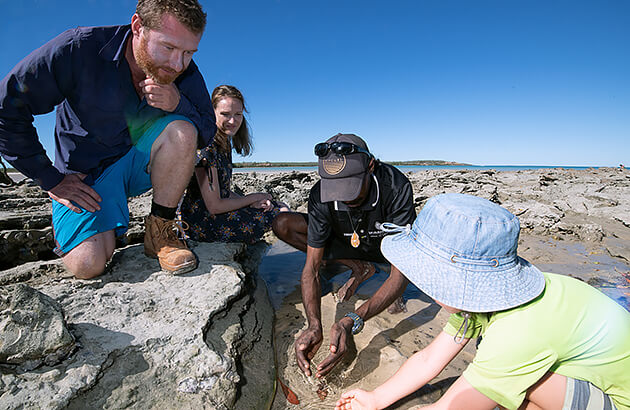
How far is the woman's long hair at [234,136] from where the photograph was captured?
2.74 m

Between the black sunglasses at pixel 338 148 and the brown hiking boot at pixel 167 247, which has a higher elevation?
the black sunglasses at pixel 338 148

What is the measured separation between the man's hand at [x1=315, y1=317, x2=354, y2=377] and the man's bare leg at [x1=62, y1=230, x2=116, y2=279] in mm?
1375

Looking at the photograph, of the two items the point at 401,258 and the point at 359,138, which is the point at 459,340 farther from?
the point at 359,138

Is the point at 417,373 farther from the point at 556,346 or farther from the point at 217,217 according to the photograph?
the point at 217,217

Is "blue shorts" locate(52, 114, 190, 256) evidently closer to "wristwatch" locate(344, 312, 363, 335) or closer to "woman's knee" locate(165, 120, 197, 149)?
A: "woman's knee" locate(165, 120, 197, 149)

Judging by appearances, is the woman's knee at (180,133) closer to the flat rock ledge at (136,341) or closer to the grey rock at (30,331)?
the flat rock ledge at (136,341)

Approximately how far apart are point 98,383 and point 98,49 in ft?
5.50

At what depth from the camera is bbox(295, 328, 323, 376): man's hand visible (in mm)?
1613

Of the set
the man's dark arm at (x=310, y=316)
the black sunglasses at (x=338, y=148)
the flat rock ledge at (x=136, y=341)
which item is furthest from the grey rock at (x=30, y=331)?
the black sunglasses at (x=338, y=148)

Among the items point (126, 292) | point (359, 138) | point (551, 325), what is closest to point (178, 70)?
point (359, 138)

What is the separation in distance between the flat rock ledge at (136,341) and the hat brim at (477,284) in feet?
3.16

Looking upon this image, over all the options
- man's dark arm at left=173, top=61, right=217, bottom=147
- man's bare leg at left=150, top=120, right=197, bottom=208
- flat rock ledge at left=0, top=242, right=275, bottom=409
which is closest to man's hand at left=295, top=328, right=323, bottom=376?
flat rock ledge at left=0, top=242, right=275, bottom=409

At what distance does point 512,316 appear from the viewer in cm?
98

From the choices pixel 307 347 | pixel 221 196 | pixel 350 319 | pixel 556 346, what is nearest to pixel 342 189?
pixel 350 319
